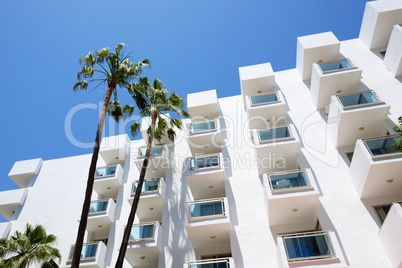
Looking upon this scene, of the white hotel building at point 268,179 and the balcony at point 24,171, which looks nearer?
the white hotel building at point 268,179

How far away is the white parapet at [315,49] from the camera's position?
19203mm

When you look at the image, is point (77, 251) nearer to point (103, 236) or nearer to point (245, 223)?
point (245, 223)

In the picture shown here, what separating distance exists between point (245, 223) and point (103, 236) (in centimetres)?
940

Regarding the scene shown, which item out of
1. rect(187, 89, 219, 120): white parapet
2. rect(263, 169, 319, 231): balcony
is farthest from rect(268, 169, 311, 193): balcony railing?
rect(187, 89, 219, 120): white parapet

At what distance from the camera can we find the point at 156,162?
1844 centimetres

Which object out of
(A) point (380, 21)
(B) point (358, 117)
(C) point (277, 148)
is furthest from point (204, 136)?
(A) point (380, 21)

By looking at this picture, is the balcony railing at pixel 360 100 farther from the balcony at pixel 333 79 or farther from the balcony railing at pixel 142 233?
the balcony railing at pixel 142 233

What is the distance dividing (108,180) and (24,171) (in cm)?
954

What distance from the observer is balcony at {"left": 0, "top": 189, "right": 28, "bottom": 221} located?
2095 centimetres

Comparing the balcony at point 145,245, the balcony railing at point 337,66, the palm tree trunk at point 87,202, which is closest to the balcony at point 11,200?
the balcony at point 145,245

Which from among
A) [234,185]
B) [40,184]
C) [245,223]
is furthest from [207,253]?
[40,184]

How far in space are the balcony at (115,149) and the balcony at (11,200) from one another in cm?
690

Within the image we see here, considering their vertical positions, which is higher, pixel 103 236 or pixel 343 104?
pixel 343 104

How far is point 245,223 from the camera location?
13781mm
